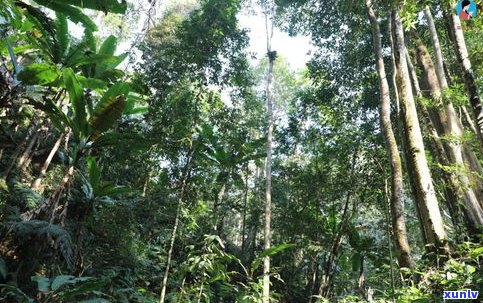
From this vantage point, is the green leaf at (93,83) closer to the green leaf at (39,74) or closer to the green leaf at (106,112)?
the green leaf at (39,74)

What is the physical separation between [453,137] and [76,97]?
561cm

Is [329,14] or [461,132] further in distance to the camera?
[329,14]

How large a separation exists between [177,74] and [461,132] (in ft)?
20.9

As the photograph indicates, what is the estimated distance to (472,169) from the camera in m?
6.20

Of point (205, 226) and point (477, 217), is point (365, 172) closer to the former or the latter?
point (477, 217)

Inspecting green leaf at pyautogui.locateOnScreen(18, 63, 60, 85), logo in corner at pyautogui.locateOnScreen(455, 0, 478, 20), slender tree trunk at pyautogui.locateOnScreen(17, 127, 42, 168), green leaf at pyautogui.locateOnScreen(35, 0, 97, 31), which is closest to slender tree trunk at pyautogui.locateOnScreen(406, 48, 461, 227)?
logo in corner at pyautogui.locateOnScreen(455, 0, 478, 20)

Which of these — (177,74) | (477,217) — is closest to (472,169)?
(477,217)

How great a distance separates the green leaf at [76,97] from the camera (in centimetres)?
525

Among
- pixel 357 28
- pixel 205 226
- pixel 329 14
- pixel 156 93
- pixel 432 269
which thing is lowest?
pixel 432 269

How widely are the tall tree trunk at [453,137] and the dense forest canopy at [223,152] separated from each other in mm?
31

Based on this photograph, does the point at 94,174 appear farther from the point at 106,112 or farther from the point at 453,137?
the point at 453,137

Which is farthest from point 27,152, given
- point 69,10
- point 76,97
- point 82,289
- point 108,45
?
point 82,289

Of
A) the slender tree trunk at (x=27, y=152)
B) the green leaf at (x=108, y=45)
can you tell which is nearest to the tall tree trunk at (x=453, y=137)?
the green leaf at (x=108, y=45)

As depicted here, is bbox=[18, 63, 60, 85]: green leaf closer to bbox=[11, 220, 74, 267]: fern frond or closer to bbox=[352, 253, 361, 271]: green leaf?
bbox=[11, 220, 74, 267]: fern frond
